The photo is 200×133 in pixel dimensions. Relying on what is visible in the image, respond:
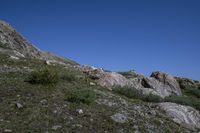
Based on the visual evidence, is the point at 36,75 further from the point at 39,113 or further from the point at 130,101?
the point at 130,101

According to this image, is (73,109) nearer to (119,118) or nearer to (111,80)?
(119,118)

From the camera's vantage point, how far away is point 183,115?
14508 millimetres

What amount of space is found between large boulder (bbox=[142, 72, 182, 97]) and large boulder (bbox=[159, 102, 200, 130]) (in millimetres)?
8279

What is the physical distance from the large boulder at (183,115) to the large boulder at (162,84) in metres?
8.28

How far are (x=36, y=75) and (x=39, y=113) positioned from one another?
3591 millimetres

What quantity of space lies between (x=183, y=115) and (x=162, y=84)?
1192 cm

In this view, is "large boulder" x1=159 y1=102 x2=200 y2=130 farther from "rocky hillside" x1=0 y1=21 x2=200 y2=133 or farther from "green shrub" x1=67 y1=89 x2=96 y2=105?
"green shrub" x1=67 y1=89 x2=96 y2=105

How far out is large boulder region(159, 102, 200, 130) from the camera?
45.3ft

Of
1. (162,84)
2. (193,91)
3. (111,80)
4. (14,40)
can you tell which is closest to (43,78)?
(111,80)

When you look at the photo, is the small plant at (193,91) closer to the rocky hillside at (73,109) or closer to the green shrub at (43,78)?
the rocky hillside at (73,109)

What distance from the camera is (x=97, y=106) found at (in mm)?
12734

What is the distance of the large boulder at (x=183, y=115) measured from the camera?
1380 centimetres

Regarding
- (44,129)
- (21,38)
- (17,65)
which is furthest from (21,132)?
(21,38)

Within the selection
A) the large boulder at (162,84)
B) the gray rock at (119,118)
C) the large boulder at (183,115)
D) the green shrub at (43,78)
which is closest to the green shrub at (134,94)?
the large boulder at (183,115)
